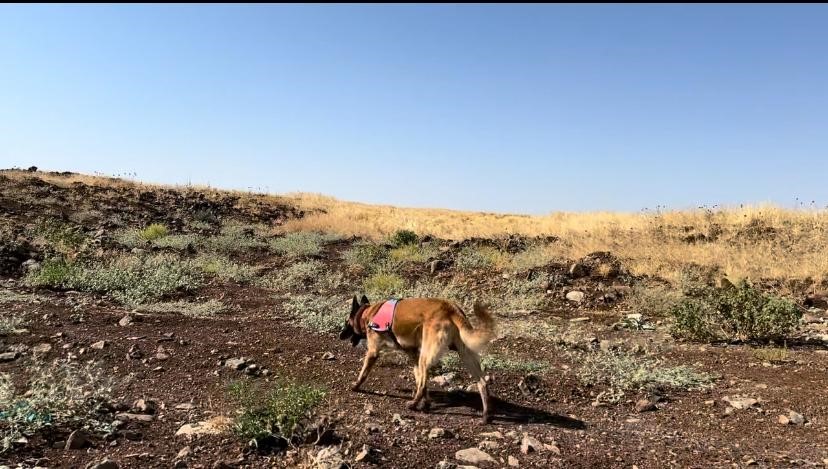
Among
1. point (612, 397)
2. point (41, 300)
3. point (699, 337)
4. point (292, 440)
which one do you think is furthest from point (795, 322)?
point (41, 300)

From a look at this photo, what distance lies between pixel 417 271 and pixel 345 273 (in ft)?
5.69

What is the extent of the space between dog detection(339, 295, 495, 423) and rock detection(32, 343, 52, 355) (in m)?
3.38

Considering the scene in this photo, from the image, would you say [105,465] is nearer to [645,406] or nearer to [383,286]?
[645,406]

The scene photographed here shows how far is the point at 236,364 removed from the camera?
233 inches

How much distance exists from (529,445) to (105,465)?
2.77 m

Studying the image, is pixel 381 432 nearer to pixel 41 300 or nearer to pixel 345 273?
pixel 41 300

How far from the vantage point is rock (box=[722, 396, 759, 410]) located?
5180 mm

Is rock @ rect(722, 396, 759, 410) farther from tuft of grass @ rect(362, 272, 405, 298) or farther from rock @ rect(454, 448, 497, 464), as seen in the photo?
tuft of grass @ rect(362, 272, 405, 298)

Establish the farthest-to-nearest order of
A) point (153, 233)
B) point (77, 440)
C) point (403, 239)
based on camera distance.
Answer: point (403, 239), point (153, 233), point (77, 440)

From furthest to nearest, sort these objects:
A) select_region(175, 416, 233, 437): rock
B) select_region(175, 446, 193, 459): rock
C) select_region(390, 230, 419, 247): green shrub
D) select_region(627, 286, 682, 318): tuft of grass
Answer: select_region(390, 230, 419, 247): green shrub < select_region(627, 286, 682, 318): tuft of grass < select_region(175, 416, 233, 437): rock < select_region(175, 446, 193, 459): rock

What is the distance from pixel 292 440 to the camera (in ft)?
12.2

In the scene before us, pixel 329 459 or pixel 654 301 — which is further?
pixel 654 301

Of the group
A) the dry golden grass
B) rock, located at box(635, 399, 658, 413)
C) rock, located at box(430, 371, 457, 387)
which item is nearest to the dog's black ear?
rock, located at box(430, 371, 457, 387)

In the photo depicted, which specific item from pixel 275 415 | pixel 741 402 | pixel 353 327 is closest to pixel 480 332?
pixel 353 327
